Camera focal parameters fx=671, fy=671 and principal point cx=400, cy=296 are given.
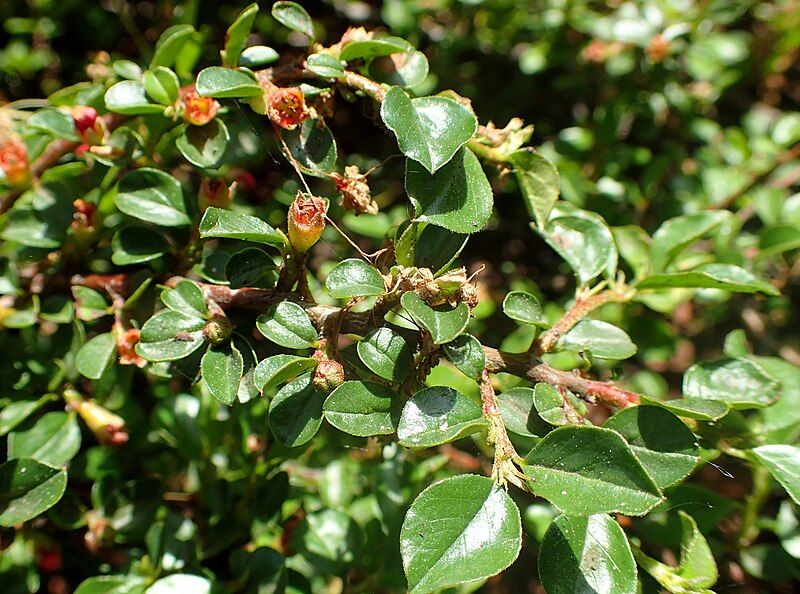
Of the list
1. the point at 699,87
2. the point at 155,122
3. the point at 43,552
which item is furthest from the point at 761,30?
the point at 43,552

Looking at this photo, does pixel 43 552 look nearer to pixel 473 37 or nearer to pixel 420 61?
pixel 420 61

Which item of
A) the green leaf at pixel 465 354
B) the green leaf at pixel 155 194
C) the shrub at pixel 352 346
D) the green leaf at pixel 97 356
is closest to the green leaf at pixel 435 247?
the shrub at pixel 352 346

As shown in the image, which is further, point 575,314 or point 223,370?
point 575,314

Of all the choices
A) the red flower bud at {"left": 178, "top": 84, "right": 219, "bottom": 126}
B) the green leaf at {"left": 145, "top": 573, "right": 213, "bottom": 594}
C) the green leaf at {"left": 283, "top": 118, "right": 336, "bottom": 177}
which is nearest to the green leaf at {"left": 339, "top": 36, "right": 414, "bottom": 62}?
the green leaf at {"left": 283, "top": 118, "right": 336, "bottom": 177}

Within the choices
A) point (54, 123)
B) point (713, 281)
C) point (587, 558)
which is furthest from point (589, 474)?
point (54, 123)

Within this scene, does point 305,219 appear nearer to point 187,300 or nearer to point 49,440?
point 187,300

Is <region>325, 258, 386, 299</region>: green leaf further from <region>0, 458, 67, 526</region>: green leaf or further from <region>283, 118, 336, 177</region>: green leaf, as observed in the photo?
<region>0, 458, 67, 526</region>: green leaf
